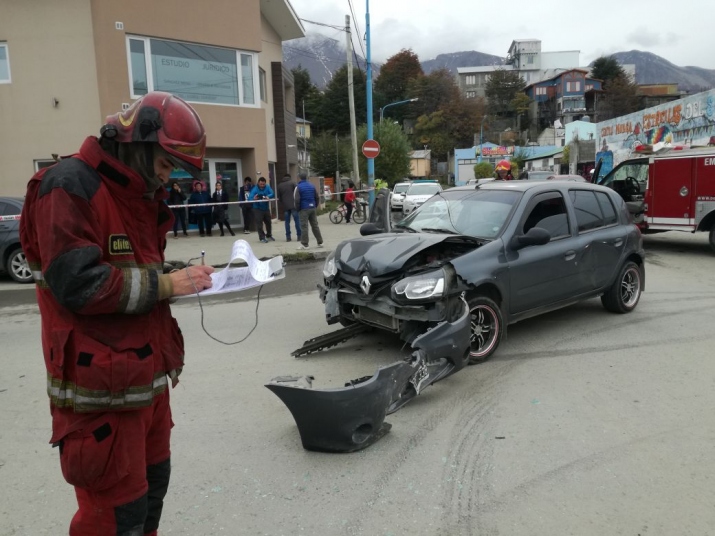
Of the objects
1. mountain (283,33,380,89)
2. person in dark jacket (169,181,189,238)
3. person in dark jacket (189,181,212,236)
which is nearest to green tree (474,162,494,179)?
mountain (283,33,380,89)

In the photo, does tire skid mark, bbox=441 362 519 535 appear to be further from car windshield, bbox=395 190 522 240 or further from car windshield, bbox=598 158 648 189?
car windshield, bbox=598 158 648 189

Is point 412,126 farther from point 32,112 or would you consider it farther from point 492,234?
point 492,234

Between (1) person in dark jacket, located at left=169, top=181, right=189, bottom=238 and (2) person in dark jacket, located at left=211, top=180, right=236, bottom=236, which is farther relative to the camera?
(2) person in dark jacket, located at left=211, top=180, right=236, bottom=236

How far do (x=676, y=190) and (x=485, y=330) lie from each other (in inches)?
358

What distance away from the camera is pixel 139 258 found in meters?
2.01

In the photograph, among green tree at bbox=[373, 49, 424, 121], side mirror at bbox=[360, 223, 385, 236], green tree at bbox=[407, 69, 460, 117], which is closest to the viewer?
side mirror at bbox=[360, 223, 385, 236]

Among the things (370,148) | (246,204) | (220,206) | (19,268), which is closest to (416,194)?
(370,148)

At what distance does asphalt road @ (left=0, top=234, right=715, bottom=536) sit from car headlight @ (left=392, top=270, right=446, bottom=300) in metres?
0.82

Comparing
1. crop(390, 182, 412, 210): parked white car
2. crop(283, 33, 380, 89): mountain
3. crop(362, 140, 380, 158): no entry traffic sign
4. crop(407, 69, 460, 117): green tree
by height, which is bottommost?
crop(390, 182, 412, 210): parked white car

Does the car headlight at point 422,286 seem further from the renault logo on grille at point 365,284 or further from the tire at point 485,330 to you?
the tire at point 485,330

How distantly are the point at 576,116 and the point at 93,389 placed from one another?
Answer: 10413 centimetres

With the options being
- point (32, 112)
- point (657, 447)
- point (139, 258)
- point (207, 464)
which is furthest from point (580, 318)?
point (32, 112)

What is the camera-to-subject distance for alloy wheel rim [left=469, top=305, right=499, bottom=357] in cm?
516

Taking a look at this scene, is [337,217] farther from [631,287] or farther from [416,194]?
[631,287]
